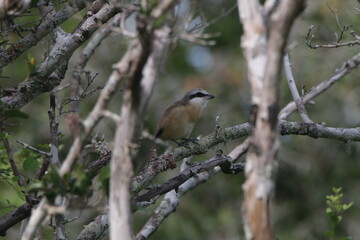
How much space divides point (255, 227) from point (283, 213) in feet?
27.9

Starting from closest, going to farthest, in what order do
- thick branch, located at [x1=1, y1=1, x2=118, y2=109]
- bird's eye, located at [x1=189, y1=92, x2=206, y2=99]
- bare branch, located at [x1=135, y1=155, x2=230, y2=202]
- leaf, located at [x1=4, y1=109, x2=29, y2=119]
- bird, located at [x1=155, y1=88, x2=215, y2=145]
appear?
leaf, located at [x1=4, y1=109, x2=29, y2=119] → bare branch, located at [x1=135, y1=155, x2=230, y2=202] → thick branch, located at [x1=1, y1=1, x2=118, y2=109] → bird, located at [x1=155, y1=88, x2=215, y2=145] → bird's eye, located at [x1=189, y1=92, x2=206, y2=99]

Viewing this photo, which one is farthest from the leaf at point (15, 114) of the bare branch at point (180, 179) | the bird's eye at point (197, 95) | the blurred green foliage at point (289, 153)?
the blurred green foliage at point (289, 153)

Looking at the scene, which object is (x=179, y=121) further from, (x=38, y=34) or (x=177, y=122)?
(x=38, y=34)

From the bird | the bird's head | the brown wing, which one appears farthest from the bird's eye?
the brown wing

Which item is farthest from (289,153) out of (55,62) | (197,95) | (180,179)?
(55,62)

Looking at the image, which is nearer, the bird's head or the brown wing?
the brown wing

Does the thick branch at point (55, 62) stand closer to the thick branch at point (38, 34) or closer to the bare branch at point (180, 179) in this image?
the thick branch at point (38, 34)

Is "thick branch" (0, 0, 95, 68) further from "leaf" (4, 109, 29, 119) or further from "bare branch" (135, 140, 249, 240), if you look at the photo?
"bare branch" (135, 140, 249, 240)

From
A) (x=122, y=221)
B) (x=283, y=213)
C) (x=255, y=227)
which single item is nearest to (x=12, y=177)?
(x=122, y=221)

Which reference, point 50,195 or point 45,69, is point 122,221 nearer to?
point 50,195

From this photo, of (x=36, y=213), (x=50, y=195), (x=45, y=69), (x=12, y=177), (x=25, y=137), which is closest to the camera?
(x=36, y=213)

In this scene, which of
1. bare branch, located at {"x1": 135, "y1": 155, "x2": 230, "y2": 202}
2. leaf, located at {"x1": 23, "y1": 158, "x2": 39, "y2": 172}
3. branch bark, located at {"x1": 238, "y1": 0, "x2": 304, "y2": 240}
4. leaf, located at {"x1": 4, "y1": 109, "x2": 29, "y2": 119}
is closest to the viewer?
branch bark, located at {"x1": 238, "y1": 0, "x2": 304, "y2": 240}

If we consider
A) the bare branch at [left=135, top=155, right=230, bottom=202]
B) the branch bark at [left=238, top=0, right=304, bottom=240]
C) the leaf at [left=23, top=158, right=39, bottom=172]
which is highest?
the branch bark at [left=238, top=0, right=304, bottom=240]

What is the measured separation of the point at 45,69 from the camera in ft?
14.8
